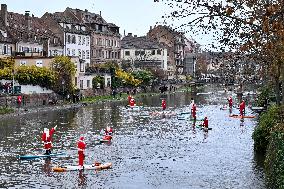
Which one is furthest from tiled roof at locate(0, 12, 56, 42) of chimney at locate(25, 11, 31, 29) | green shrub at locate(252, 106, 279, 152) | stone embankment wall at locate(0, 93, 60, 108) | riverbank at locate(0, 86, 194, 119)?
green shrub at locate(252, 106, 279, 152)

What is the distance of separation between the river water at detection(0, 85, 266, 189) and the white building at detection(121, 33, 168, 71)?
356 feet

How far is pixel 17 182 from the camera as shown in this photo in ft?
90.5

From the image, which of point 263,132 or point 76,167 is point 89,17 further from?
point 76,167

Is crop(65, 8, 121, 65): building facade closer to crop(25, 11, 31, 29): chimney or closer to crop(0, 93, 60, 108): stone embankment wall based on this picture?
crop(25, 11, 31, 29): chimney

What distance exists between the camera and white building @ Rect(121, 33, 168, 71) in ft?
552

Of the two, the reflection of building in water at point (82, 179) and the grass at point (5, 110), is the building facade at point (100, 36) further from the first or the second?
the reflection of building in water at point (82, 179)

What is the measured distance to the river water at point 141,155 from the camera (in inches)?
1091

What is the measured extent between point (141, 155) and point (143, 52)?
137736 millimetres

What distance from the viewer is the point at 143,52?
566 feet

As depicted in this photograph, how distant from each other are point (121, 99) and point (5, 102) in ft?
114

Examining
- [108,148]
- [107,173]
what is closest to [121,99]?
[108,148]

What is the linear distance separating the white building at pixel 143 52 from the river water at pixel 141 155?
108570 millimetres

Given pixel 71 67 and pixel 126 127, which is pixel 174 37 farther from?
pixel 71 67

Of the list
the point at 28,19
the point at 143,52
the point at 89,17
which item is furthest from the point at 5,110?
the point at 143,52
